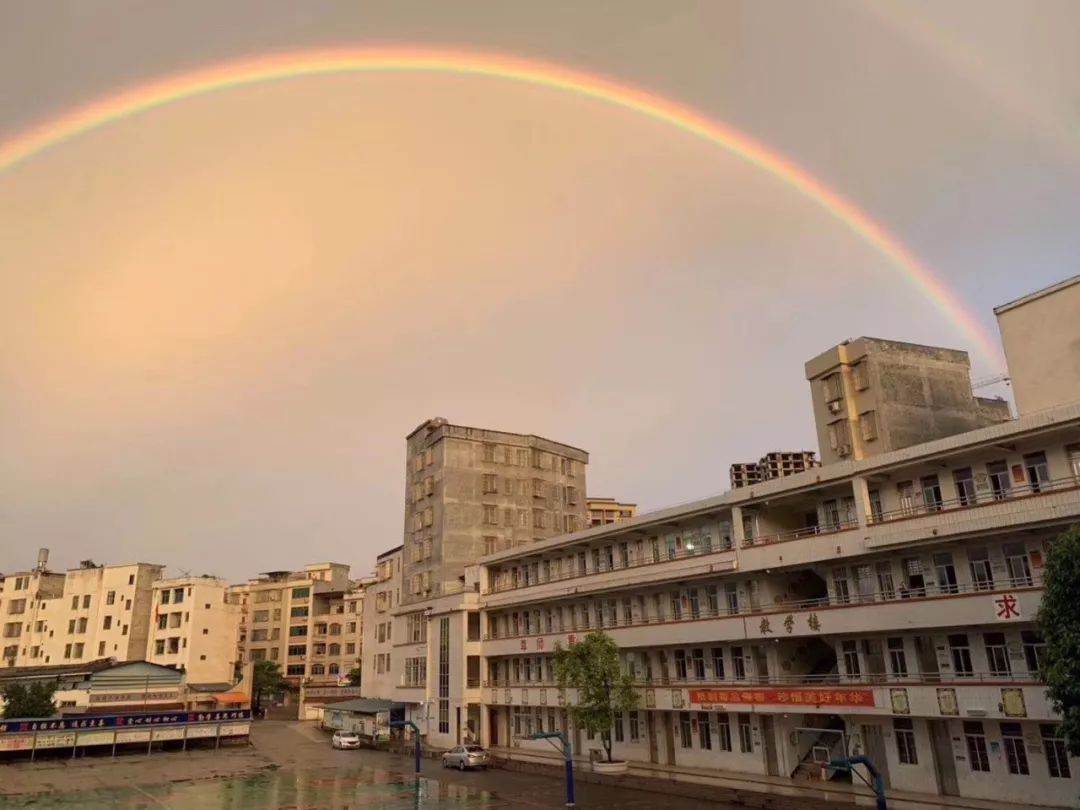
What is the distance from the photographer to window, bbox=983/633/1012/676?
29.4 meters

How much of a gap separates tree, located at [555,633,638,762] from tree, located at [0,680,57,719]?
4454cm

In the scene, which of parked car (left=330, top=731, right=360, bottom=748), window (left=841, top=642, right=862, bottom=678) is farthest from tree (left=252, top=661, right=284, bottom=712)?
window (left=841, top=642, right=862, bottom=678)

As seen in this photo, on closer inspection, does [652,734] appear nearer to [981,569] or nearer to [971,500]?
[981,569]

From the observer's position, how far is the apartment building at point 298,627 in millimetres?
112688

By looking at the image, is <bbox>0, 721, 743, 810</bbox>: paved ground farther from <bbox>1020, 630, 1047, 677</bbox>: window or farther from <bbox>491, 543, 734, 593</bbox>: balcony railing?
<bbox>1020, 630, 1047, 677</bbox>: window

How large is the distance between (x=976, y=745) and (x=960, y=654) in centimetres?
335

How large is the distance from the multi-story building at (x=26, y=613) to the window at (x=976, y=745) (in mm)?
100115

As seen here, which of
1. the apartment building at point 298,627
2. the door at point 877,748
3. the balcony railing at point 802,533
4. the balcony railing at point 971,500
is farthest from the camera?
the apartment building at point 298,627

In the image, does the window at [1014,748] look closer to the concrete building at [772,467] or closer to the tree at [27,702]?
the concrete building at [772,467]

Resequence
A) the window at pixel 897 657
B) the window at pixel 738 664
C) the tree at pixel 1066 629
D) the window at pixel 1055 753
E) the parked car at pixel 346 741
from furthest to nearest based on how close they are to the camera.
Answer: the parked car at pixel 346 741
the window at pixel 738 664
the window at pixel 897 657
the window at pixel 1055 753
the tree at pixel 1066 629

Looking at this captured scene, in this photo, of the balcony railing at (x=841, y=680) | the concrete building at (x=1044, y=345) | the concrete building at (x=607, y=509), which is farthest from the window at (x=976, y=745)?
the concrete building at (x=607, y=509)

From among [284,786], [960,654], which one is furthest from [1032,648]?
[284,786]

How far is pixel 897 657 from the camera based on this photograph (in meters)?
33.2

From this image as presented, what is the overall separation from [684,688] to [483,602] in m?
21.9
